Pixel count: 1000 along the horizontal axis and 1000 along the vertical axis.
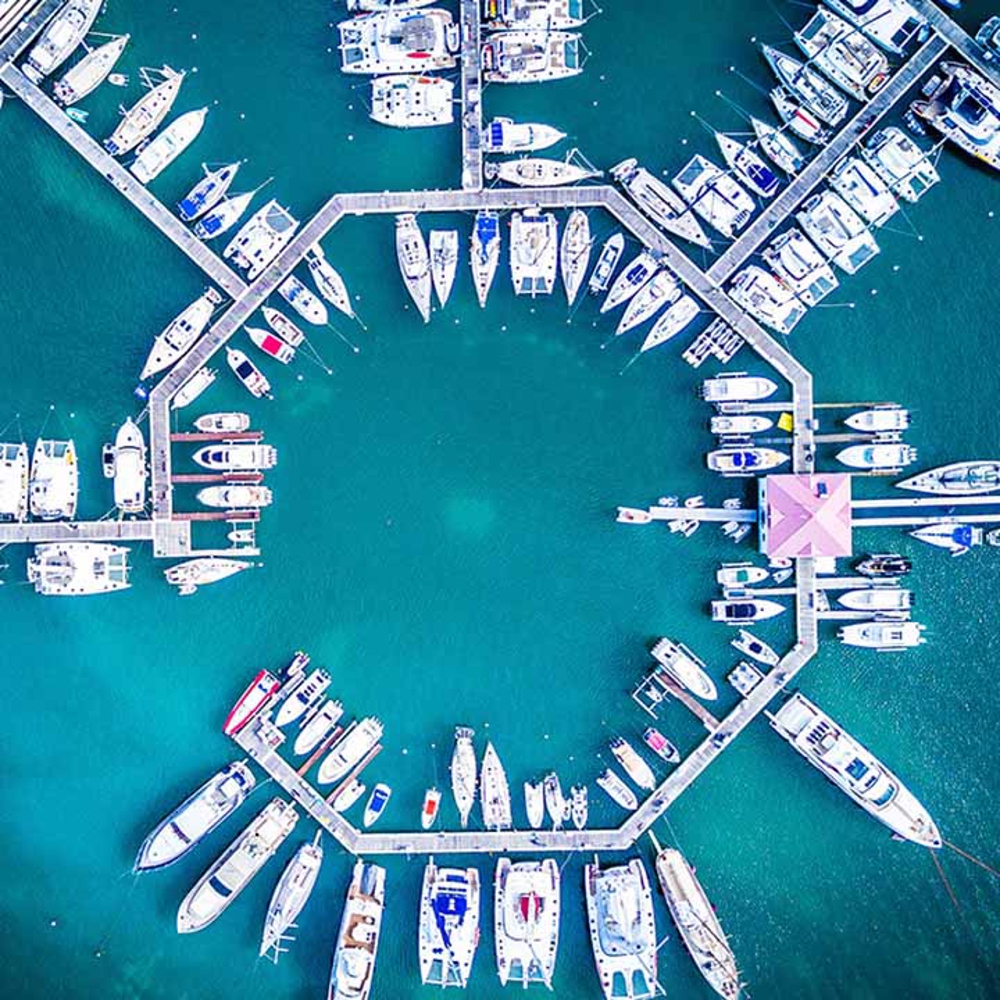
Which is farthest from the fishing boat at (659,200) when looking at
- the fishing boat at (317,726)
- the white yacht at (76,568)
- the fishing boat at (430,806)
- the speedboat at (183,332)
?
the white yacht at (76,568)

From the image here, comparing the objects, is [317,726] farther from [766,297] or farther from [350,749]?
[766,297]

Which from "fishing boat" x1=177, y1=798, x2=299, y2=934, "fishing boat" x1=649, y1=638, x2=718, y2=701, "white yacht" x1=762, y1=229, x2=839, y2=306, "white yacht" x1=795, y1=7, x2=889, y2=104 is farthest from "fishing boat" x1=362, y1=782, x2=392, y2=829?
"white yacht" x1=795, y1=7, x2=889, y2=104

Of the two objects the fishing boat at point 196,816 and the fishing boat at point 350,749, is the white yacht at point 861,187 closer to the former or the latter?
the fishing boat at point 350,749

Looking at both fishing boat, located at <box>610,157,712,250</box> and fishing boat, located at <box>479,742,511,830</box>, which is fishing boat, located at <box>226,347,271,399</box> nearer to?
fishing boat, located at <box>610,157,712,250</box>

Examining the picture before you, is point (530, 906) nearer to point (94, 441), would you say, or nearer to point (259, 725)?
point (259, 725)

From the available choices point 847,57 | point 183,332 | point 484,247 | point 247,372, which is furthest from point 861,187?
point 183,332

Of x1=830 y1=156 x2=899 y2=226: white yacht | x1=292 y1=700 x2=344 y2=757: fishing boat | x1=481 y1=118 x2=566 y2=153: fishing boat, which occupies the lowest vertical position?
x1=292 y1=700 x2=344 y2=757: fishing boat

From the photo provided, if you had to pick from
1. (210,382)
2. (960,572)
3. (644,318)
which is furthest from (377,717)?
(960,572)
